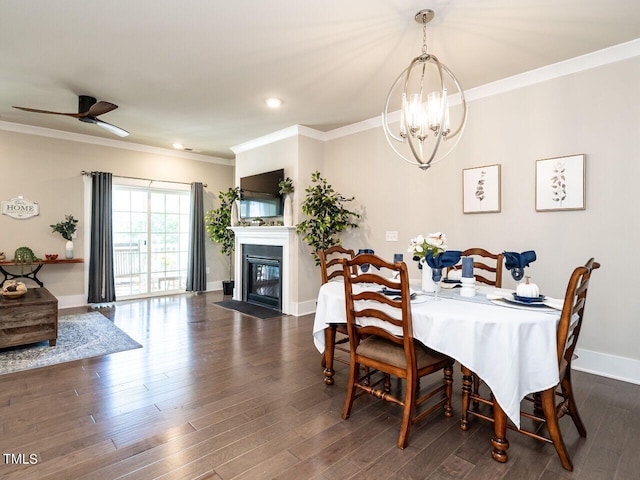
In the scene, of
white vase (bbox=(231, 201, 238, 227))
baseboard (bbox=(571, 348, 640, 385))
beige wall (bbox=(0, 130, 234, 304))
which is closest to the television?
white vase (bbox=(231, 201, 238, 227))

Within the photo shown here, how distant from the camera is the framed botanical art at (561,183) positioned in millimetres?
3059

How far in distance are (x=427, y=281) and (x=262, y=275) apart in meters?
3.82

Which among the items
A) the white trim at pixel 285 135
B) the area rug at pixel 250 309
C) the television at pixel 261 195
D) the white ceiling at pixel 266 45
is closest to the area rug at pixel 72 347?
the area rug at pixel 250 309

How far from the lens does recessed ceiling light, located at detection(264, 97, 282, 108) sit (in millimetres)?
4074

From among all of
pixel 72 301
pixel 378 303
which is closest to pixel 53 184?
pixel 72 301

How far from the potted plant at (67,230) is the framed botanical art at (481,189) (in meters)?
5.68

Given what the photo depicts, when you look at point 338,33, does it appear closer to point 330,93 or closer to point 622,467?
point 330,93

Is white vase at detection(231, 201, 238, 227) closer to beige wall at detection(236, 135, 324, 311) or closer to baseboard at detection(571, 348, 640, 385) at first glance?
beige wall at detection(236, 135, 324, 311)

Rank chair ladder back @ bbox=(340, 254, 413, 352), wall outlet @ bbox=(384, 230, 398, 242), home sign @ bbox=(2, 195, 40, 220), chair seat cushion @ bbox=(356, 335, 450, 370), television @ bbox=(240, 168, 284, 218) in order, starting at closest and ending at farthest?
chair ladder back @ bbox=(340, 254, 413, 352)
chair seat cushion @ bbox=(356, 335, 450, 370)
wall outlet @ bbox=(384, 230, 398, 242)
home sign @ bbox=(2, 195, 40, 220)
television @ bbox=(240, 168, 284, 218)

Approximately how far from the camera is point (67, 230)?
17.8 feet

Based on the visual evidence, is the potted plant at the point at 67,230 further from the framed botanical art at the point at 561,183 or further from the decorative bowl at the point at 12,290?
the framed botanical art at the point at 561,183

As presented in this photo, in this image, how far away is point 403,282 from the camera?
1.87m

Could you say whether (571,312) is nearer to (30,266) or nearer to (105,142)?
(30,266)

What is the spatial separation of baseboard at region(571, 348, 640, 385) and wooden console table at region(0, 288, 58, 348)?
16.6ft
